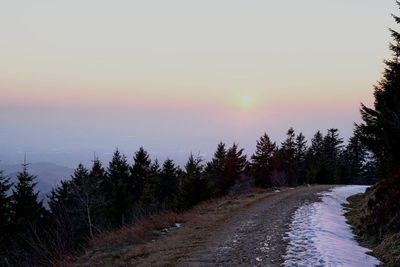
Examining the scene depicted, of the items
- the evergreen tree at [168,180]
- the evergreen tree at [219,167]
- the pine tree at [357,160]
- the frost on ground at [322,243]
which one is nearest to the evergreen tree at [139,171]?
the evergreen tree at [168,180]

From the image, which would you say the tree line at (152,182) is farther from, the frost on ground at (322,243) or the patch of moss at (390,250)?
the patch of moss at (390,250)

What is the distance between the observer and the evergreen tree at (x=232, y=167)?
6381 cm

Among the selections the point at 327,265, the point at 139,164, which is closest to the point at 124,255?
the point at 327,265

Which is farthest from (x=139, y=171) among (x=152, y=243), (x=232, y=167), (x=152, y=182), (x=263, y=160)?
(x=152, y=243)

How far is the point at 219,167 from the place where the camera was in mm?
68750

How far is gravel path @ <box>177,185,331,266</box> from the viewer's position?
963cm

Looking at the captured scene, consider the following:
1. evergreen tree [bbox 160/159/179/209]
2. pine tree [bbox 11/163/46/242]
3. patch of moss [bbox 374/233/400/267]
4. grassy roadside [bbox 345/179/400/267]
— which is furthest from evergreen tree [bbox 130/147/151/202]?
patch of moss [bbox 374/233/400/267]

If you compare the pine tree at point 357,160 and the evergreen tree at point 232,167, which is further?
the pine tree at point 357,160

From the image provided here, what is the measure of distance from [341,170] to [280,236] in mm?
55453

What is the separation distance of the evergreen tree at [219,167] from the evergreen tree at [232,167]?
0.59 meters

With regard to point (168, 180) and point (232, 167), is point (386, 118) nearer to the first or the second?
point (232, 167)

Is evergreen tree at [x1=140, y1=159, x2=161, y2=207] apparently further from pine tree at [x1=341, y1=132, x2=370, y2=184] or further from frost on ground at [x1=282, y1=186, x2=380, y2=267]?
pine tree at [x1=341, y1=132, x2=370, y2=184]

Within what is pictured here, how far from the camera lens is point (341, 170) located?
205ft

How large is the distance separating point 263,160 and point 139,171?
25031mm
